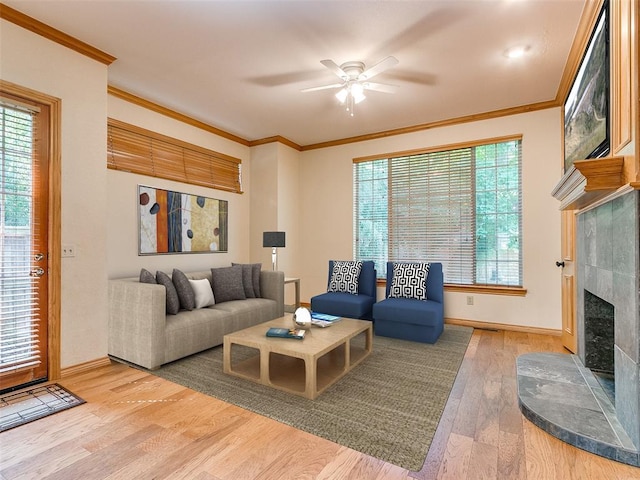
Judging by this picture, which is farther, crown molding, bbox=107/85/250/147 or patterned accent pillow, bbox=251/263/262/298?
patterned accent pillow, bbox=251/263/262/298

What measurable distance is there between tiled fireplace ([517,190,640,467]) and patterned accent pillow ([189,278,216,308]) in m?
2.99

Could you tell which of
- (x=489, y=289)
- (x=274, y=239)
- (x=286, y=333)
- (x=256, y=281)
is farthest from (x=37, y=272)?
(x=489, y=289)

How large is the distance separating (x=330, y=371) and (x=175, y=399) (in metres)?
1.19

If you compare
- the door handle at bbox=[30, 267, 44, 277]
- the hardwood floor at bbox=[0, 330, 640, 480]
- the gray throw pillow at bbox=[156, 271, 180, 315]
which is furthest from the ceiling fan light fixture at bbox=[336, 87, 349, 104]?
the door handle at bbox=[30, 267, 44, 277]

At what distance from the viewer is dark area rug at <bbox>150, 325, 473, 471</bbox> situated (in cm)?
188

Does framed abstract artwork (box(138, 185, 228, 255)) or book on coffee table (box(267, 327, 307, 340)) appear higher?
framed abstract artwork (box(138, 185, 228, 255))

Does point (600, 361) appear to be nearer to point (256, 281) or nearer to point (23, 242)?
point (256, 281)

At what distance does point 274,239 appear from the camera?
476 cm

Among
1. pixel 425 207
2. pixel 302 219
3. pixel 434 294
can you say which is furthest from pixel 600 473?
pixel 302 219

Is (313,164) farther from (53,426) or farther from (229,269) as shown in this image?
(53,426)

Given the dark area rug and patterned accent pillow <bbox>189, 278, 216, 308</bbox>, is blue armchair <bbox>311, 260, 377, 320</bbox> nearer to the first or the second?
the dark area rug

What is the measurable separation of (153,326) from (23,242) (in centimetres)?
113

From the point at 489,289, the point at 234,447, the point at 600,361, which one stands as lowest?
the point at 234,447

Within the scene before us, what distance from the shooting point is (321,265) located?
5.50 meters
